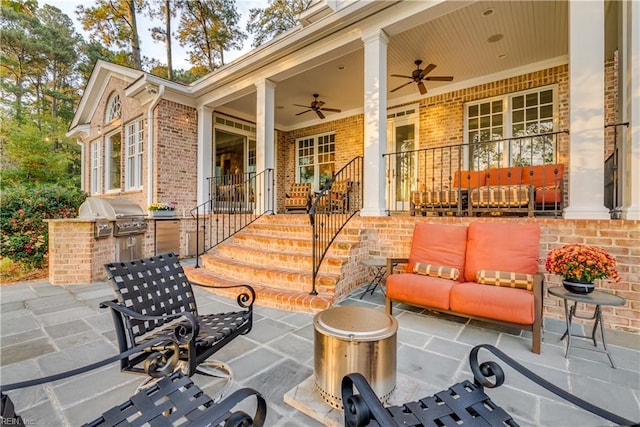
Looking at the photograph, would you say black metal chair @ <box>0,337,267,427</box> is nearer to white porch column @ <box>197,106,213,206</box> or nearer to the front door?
the front door

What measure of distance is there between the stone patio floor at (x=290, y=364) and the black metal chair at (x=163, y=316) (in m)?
0.34

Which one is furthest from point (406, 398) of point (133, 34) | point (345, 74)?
point (133, 34)

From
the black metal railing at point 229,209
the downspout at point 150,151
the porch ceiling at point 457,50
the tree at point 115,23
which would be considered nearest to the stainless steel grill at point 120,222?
the downspout at point 150,151

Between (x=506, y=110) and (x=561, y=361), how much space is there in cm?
530

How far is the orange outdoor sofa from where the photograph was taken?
2439mm

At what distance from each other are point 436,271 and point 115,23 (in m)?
17.5

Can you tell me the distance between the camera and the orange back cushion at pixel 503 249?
2834 mm

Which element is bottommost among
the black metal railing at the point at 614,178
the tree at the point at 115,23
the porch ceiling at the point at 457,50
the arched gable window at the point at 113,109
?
the black metal railing at the point at 614,178

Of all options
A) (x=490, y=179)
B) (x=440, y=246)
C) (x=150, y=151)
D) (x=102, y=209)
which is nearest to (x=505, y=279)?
(x=440, y=246)

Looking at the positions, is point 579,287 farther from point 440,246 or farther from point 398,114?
point 398,114

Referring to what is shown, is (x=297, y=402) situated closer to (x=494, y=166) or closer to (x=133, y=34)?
(x=494, y=166)

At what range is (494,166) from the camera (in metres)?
6.02

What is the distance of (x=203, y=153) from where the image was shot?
7.46 meters

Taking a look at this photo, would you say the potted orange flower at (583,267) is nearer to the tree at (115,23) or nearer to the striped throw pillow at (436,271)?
the striped throw pillow at (436,271)
